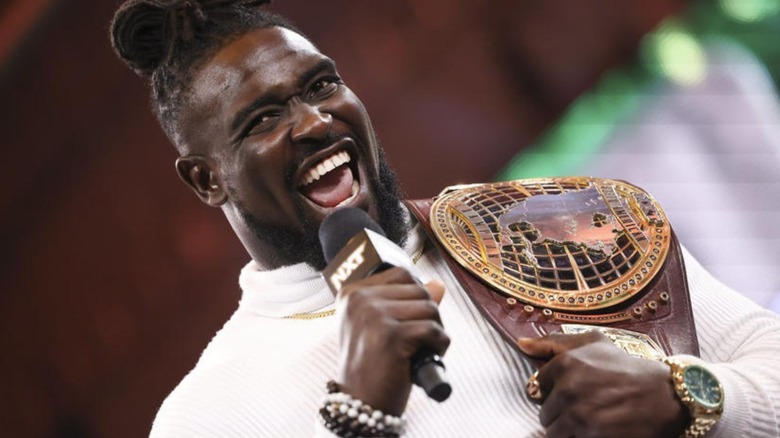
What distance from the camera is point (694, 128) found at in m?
3.45

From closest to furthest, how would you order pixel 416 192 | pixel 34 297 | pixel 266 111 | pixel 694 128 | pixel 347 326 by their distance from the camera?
pixel 347 326 < pixel 266 111 < pixel 34 297 < pixel 416 192 < pixel 694 128

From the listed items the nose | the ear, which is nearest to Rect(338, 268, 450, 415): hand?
the nose

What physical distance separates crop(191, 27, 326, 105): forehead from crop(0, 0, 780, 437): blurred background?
3.04 ft

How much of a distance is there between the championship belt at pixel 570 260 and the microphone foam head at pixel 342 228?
44 cm

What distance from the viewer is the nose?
70.8 inches

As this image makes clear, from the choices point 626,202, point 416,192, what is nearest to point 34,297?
point 416,192

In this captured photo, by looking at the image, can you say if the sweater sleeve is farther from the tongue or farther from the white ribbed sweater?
the tongue

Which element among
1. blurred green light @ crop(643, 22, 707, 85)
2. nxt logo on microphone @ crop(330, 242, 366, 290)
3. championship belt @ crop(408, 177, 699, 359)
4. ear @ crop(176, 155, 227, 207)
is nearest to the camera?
nxt logo on microphone @ crop(330, 242, 366, 290)

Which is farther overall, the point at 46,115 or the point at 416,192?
the point at 416,192

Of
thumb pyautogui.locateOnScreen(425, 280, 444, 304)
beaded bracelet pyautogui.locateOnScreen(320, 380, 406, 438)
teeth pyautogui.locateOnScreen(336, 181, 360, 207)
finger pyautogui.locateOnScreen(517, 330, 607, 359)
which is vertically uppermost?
A: teeth pyautogui.locateOnScreen(336, 181, 360, 207)

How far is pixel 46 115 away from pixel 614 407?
6.50 ft

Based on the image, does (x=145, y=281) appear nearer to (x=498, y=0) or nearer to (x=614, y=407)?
(x=498, y=0)

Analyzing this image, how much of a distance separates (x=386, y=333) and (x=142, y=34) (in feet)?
4.09

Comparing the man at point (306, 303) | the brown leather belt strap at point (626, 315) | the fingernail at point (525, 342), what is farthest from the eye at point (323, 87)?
the fingernail at point (525, 342)
